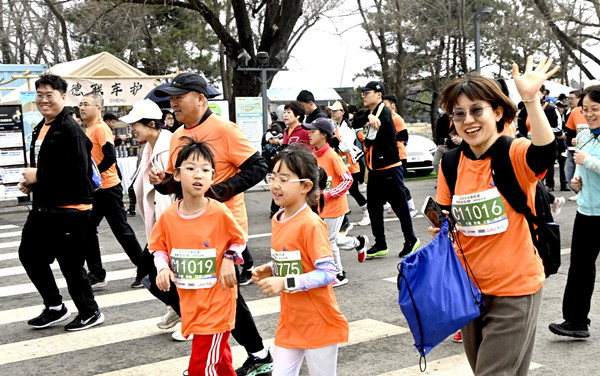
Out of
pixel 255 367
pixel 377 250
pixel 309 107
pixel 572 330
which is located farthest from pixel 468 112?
pixel 309 107

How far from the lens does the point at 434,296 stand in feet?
9.55

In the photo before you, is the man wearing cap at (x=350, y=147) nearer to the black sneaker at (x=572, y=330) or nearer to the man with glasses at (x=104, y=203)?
the man with glasses at (x=104, y=203)

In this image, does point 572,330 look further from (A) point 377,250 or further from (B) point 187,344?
(A) point 377,250

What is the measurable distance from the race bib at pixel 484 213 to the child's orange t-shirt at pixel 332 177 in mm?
3657

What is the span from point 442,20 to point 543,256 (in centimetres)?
3371

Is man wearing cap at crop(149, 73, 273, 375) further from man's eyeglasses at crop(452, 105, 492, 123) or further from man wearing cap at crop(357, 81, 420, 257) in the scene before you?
man wearing cap at crop(357, 81, 420, 257)

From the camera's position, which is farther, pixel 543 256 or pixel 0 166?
pixel 0 166

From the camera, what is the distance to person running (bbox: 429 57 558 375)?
3.01 m

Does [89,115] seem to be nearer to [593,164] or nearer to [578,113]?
[593,164]

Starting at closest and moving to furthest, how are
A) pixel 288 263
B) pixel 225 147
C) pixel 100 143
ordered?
pixel 288 263
pixel 225 147
pixel 100 143

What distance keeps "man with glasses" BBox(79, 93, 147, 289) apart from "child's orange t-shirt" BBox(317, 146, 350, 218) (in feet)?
6.76

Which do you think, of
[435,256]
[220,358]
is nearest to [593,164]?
[435,256]

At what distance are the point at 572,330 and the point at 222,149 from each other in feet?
9.47

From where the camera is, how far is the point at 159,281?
3.61 meters
